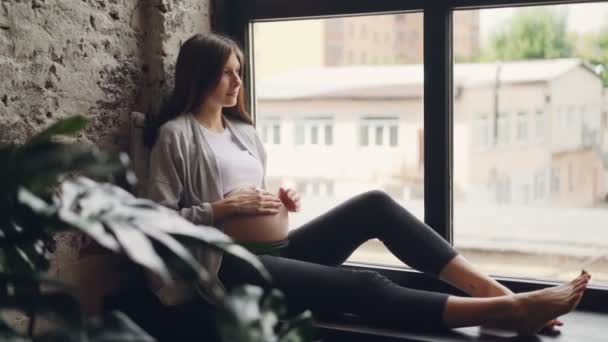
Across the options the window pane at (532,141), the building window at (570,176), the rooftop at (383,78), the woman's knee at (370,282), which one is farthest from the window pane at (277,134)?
the building window at (570,176)

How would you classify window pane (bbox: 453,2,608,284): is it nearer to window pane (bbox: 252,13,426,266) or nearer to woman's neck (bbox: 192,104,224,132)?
window pane (bbox: 252,13,426,266)

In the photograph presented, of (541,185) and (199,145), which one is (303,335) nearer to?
(199,145)

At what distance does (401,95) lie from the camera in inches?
94.7

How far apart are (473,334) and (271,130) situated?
3.67 feet

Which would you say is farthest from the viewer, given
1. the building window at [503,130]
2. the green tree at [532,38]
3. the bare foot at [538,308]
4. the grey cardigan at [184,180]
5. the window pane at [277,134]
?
the window pane at [277,134]

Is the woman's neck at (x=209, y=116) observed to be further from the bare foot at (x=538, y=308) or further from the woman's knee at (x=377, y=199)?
the bare foot at (x=538, y=308)

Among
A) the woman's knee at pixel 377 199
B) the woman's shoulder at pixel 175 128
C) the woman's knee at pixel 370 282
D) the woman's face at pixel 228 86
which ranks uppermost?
the woman's face at pixel 228 86

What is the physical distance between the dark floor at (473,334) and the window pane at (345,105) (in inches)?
20.0

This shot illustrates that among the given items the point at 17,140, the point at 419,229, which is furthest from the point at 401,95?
the point at 17,140

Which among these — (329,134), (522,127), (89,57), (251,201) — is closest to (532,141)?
(522,127)

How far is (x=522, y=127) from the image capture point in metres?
2.25

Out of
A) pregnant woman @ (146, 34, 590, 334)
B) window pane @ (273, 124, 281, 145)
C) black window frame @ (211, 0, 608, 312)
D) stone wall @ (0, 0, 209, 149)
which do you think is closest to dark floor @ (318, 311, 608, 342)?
pregnant woman @ (146, 34, 590, 334)

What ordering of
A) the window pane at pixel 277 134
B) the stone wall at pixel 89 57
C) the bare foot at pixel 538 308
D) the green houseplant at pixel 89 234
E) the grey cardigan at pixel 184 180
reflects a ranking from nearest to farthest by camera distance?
the green houseplant at pixel 89 234, the stone wall at pixel 89 57, the bare foot at pixel 538 308, the grey cardigan at pixel 184 180, the window pane at pixel 277 134

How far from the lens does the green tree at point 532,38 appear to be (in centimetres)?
216
